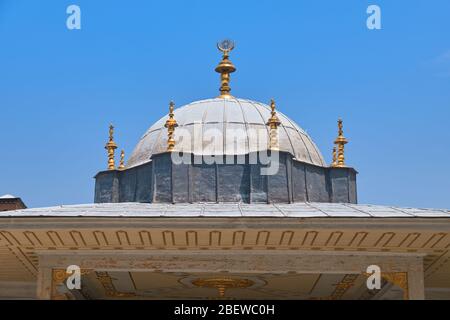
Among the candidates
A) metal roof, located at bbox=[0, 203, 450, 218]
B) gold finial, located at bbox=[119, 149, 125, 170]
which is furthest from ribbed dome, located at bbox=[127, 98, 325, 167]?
metal roof, located at bbox=[0, 203, 450, 218]

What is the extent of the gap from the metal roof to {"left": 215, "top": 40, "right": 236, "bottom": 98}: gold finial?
10149mm

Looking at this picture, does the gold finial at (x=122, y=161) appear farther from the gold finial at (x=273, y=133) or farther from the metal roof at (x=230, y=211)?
the metal roof at (x=230, y=211)

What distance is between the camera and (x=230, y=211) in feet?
53.7

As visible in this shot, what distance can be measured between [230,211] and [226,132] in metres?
8.36

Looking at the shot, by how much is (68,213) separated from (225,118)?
32.7ft

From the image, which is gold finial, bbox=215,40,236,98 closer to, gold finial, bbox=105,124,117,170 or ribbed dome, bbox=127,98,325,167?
ribbed dome, bbox=127,98,325,167

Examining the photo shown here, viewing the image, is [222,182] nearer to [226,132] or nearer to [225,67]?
[226,132]

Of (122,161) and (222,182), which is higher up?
(122,161)

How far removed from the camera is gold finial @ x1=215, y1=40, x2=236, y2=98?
2747 centimetres

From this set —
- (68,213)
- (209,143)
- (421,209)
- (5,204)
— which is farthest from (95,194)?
(5,204)

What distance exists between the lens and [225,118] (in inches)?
994

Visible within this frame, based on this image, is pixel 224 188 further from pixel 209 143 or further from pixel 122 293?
pixel 122 293

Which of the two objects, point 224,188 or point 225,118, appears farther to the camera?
point 225,118

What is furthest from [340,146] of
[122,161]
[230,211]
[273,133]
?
[230,211]
